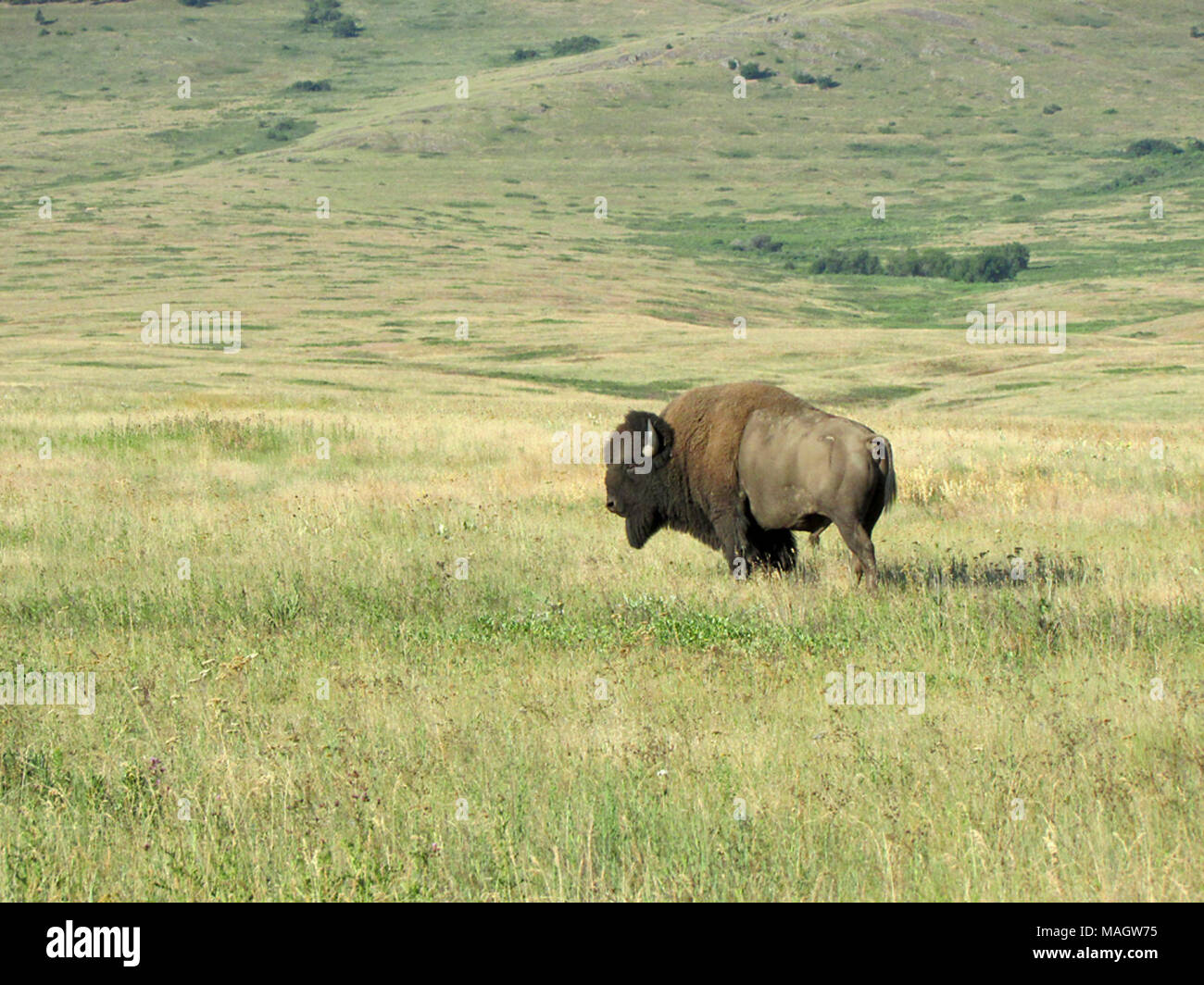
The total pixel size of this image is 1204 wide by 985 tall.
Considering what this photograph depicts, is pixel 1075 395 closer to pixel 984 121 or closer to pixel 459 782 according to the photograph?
pixel 459 782

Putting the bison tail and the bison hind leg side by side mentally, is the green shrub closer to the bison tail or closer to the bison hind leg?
the bison hind leg

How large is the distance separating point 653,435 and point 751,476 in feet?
3.65

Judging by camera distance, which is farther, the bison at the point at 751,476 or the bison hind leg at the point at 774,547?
the bison hind leg at the point at 774,547

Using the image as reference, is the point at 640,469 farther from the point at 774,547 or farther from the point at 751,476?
the point at 774,547

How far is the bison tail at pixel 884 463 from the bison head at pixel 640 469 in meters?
2.02

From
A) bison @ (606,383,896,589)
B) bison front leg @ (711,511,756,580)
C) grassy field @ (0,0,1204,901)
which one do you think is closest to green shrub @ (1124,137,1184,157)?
grassy field @ (0,0,1204,901)

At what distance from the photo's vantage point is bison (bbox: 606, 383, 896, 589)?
988cm

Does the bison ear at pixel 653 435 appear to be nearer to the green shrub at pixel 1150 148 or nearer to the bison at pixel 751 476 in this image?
the bison at pixel 751 476

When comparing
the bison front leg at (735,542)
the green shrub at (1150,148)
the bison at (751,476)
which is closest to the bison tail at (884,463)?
the bison at (751,476)

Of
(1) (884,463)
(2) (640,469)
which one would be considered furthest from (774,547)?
(1) (884,463)

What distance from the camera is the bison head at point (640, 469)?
11203 mm

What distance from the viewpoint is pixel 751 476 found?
10.5 meters

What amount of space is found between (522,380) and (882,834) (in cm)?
4172

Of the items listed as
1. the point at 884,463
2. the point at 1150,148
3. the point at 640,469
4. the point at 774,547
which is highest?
the point at 1150,148
